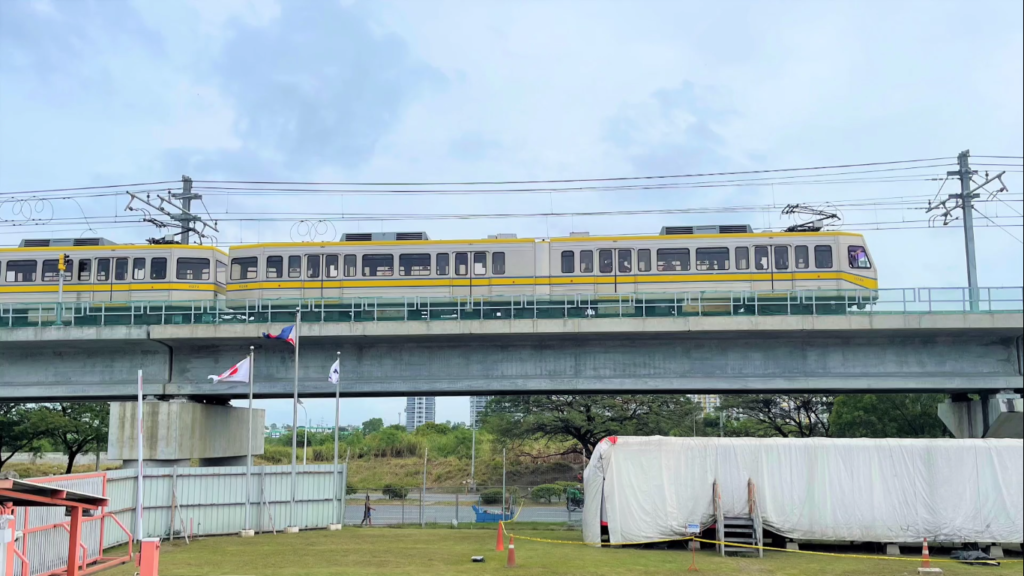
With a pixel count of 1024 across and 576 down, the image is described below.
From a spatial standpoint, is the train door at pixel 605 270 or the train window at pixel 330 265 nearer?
the train door at pixel 605 270

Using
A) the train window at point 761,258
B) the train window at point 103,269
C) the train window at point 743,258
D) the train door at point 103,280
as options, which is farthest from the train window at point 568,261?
the train window at point 103,269

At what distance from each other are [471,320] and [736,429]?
5161cm

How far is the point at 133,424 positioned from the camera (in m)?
27.1

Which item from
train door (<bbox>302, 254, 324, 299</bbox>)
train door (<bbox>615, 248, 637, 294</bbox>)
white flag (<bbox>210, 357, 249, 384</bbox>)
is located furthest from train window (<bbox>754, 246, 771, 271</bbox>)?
white flag (<bbox>210, 357, 249, 384</bbox>)

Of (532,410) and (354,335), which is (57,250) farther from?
(532,410)

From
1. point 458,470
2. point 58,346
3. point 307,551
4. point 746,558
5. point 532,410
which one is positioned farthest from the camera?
point 458,470

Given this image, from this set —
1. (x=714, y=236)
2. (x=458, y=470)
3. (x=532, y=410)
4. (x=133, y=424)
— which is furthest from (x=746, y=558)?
(x=458, y=470)

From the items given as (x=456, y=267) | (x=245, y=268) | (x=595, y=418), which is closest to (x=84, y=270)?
(x=245, y=268)

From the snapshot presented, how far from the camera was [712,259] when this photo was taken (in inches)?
1260

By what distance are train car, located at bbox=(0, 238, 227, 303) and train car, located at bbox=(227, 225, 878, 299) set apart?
1.68m

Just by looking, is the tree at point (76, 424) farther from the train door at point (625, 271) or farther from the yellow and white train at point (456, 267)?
the train door at point (625, 271)

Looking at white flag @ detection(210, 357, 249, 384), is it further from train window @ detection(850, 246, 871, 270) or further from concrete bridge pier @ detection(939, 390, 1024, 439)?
concrete bridge pier @ detection(939, 390, 1024, 439)

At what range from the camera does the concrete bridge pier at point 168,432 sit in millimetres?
27031

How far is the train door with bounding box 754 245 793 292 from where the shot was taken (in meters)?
31.7
